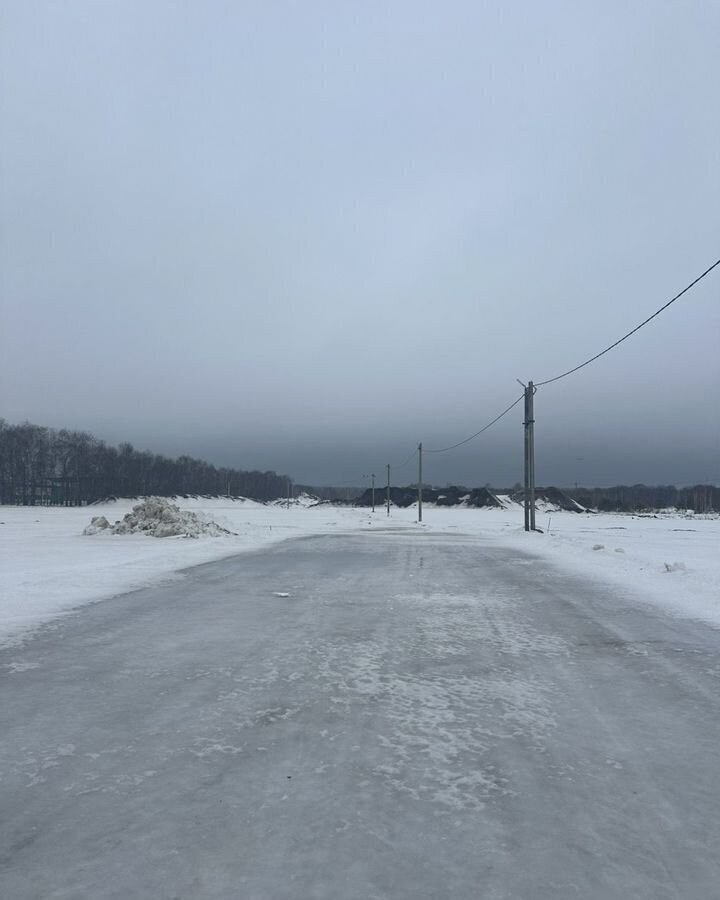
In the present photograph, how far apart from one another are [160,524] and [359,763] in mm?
25920

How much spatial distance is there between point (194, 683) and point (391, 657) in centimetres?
202

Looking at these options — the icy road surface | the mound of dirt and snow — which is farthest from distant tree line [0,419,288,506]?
the icy road surface

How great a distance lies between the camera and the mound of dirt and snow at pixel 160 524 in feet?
92.9

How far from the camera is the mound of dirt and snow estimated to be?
28.3 metres

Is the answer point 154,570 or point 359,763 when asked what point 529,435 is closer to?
point 154,570

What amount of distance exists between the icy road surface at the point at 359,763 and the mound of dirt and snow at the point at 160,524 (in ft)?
65.4

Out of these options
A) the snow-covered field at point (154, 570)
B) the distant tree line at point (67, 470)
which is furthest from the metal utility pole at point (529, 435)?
the distant tree line at point (67, 470)

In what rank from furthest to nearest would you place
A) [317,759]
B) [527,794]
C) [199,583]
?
[199,583] < [317,759] < [527,794]

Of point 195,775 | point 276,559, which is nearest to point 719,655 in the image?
point 195,775

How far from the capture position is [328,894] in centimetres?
284

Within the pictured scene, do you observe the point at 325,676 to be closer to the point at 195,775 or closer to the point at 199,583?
the point at 195,775


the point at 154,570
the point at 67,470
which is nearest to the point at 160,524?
the point at 154,570

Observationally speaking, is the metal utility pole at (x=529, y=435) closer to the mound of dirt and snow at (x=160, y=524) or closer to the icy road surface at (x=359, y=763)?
the mound of dirt and snow at (x=160, y=524)

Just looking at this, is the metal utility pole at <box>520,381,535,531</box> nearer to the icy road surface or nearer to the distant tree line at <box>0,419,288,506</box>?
the icy road surface
